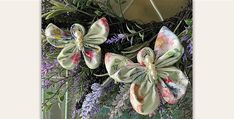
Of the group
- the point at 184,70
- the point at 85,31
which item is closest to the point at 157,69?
the point at 184,70

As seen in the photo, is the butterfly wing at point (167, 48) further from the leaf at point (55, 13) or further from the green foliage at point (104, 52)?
the leaf at point (55, 13)

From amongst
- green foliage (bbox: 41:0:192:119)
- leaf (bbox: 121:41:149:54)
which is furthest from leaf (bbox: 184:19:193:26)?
leaf (bbox: 121:41:149:54)

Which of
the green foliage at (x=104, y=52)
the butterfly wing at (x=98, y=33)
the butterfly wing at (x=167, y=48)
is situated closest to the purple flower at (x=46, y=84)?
the green foliage at (x=104, y=52)

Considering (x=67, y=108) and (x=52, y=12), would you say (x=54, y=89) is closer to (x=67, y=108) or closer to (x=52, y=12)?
(x=67, y=108)

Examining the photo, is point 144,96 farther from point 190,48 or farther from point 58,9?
point 58,9

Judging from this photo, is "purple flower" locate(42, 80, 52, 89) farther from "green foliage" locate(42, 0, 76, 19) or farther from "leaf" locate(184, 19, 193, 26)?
"leaf" locate(184, 19, 193, 26)
